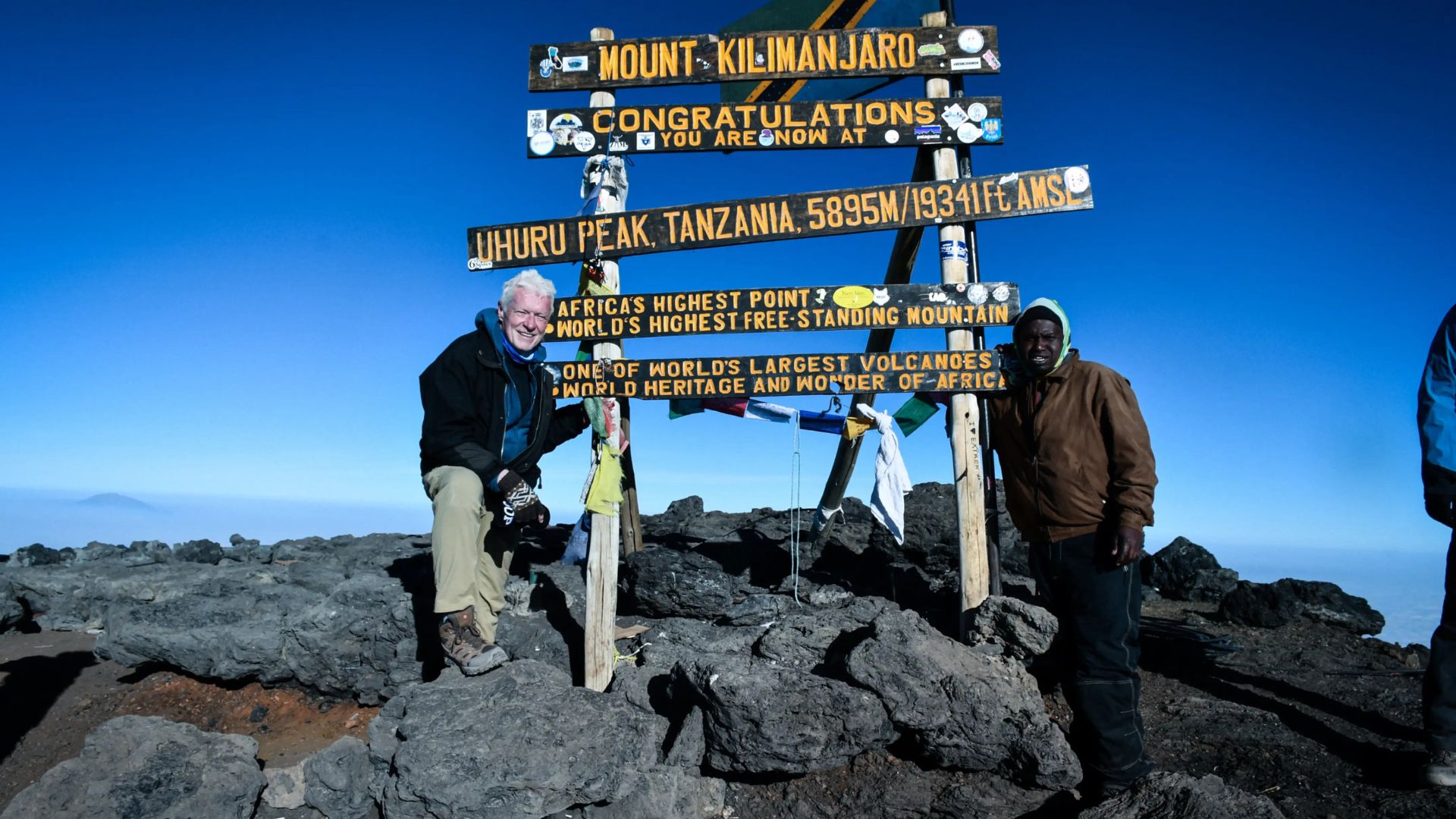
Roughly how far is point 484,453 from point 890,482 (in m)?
2.66

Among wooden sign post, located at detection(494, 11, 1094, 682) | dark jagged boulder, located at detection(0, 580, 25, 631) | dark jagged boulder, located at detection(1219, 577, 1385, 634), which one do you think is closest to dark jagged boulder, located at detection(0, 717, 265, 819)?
wooden sign post, located at detection(494, 11, 1094, 682)

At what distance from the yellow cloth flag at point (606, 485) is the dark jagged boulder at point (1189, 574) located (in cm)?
586

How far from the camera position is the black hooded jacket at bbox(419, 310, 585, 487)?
4.54 m

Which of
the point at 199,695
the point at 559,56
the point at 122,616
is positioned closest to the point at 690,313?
the point at 559,56

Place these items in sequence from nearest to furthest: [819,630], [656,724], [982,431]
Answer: [656,724] → [819,630] → [982,431]

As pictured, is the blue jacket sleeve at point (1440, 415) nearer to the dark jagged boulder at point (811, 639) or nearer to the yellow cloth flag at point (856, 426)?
the dark jagged boulder at point (811, 639)

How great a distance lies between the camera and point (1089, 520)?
13.2 ft

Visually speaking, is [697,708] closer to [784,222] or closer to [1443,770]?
[784,222]

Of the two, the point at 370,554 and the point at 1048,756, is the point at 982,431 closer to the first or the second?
the point at 1048,756

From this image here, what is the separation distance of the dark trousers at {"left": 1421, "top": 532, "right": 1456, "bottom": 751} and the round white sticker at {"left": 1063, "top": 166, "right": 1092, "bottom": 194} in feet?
8.78

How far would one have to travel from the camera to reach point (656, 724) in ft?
14.3

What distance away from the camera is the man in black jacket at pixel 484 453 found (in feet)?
14.6

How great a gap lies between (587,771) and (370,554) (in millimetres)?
8325

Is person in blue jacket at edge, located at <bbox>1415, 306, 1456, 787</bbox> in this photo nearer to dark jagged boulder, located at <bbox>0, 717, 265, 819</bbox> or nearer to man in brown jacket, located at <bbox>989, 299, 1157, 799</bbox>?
man in brown jacket, located at <bbox>989, 299, 1157, 799</bbox>
